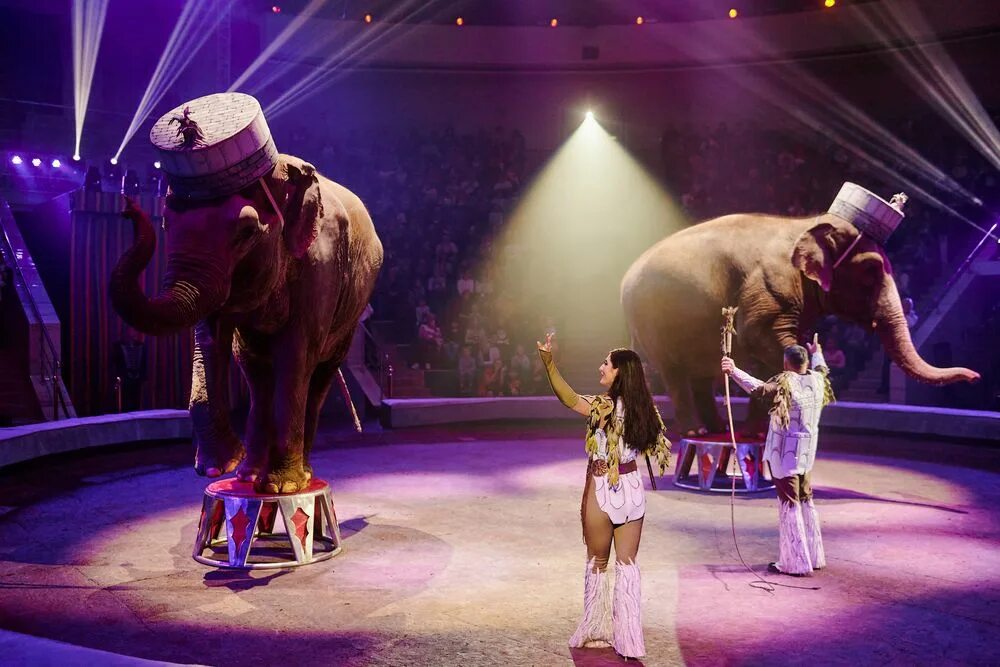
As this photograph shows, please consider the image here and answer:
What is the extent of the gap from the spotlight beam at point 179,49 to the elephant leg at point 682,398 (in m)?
13.4

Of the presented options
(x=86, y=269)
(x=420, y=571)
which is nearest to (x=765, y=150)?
(x=86, y=269)

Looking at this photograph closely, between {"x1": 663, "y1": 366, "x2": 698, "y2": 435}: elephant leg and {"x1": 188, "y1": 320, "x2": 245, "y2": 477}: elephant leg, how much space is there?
5.05 m

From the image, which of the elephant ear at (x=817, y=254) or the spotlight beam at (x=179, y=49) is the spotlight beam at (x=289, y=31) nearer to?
the spotlight beam at (x=179, y=49)

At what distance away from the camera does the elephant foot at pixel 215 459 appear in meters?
5.64

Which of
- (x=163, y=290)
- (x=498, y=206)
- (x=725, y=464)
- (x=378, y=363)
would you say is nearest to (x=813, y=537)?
(x=725, y=464)

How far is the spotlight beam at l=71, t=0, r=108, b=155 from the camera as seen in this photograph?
19609 mm

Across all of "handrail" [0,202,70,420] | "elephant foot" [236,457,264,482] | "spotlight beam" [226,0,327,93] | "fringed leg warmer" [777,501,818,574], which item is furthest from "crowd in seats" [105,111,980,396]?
"fringed leg warmer" [777,501,818,574]

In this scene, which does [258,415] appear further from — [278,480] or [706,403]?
[706,403]

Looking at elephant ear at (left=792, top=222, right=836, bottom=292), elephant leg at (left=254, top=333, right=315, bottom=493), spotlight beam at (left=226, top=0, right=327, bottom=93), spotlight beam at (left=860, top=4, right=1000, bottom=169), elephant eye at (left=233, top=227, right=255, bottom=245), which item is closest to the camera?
elephant eye at (left=233, top=227, right=255, bottom=245)

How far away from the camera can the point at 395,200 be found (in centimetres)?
2034

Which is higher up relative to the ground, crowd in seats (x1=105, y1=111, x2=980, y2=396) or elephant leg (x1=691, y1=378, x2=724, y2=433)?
crowd in seats (x1=105, y1=111, x2=980, y2=396)

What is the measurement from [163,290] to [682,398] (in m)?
6.04

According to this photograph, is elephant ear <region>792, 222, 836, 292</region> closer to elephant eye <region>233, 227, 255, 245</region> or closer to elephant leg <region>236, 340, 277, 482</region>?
elephant leg <region>236, 340, 277, 482</region>

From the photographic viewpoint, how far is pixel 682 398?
373 inches
